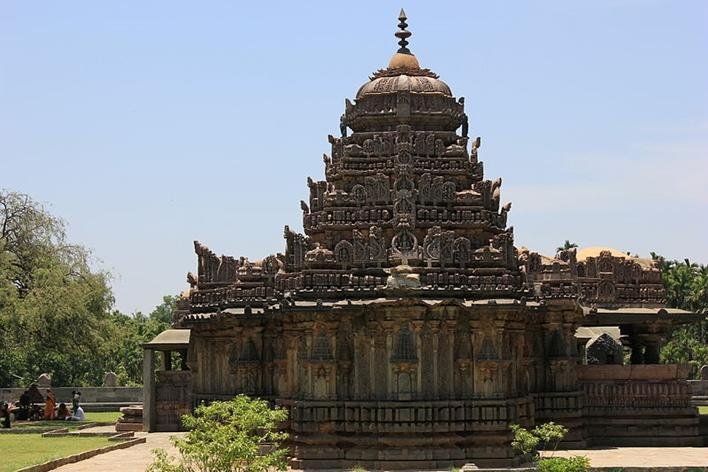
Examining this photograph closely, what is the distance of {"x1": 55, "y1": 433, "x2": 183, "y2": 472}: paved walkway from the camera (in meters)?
28.1

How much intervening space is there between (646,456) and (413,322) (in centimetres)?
629

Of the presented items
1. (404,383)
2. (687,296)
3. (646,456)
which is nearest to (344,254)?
(404,383)

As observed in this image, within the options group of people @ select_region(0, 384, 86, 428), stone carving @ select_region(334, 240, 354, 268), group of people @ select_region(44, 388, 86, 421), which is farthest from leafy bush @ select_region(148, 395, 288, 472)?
group of people @ select_region(0, 384, 86, 428)

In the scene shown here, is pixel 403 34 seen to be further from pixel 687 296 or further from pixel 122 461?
pixel 687 296

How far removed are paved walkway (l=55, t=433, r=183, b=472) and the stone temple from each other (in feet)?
7.30

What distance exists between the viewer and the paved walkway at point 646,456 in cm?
2734

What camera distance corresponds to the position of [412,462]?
27.8 m

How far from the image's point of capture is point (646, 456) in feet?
98.3

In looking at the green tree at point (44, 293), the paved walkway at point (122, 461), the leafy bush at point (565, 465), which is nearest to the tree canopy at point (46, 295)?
the green tree at point (44, 293)

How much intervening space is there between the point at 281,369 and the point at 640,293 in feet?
38.7

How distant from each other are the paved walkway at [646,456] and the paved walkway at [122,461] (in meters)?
8.83

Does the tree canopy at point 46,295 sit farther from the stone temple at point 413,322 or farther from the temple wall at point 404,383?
the temple wall at point 404,383

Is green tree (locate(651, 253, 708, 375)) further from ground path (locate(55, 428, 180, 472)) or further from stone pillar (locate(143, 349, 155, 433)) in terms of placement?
ground path (locate(55, 428, 180, 472))

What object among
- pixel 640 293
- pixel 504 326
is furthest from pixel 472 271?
pixel 640 293
